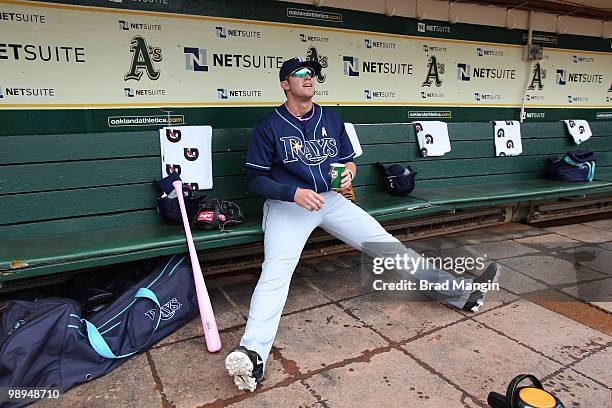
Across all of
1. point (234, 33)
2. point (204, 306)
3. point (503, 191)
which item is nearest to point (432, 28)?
point (503, 191)

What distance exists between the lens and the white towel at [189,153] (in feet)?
9.41

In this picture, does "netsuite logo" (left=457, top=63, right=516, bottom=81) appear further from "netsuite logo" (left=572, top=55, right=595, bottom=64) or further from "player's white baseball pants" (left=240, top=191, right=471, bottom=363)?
"player's white baseball pants" (left=240, top=191, right=471, bottom=363)

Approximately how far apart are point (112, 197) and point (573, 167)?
4.00 metres

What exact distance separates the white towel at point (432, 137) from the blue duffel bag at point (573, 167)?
1.18m

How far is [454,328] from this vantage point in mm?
2439

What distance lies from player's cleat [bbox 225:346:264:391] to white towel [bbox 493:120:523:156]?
10.7 ft

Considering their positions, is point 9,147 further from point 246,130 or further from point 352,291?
point 352,291

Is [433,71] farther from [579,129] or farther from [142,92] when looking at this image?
[142,92]

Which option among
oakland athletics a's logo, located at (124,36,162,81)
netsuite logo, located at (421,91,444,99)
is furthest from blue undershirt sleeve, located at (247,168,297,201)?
netsuite logo, located at (421,91,444,99)

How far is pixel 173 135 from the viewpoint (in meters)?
2.89

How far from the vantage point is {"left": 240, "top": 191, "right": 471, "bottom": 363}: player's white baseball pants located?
80.4 inches

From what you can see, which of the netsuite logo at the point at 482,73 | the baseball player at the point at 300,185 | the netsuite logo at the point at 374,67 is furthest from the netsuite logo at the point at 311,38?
the netsuite logo at the point at 482,73

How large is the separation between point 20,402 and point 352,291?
1873 millimetres

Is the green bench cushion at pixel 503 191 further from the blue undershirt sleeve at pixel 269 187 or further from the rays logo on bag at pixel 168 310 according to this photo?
the rays logo on bag at pixel 168 310
